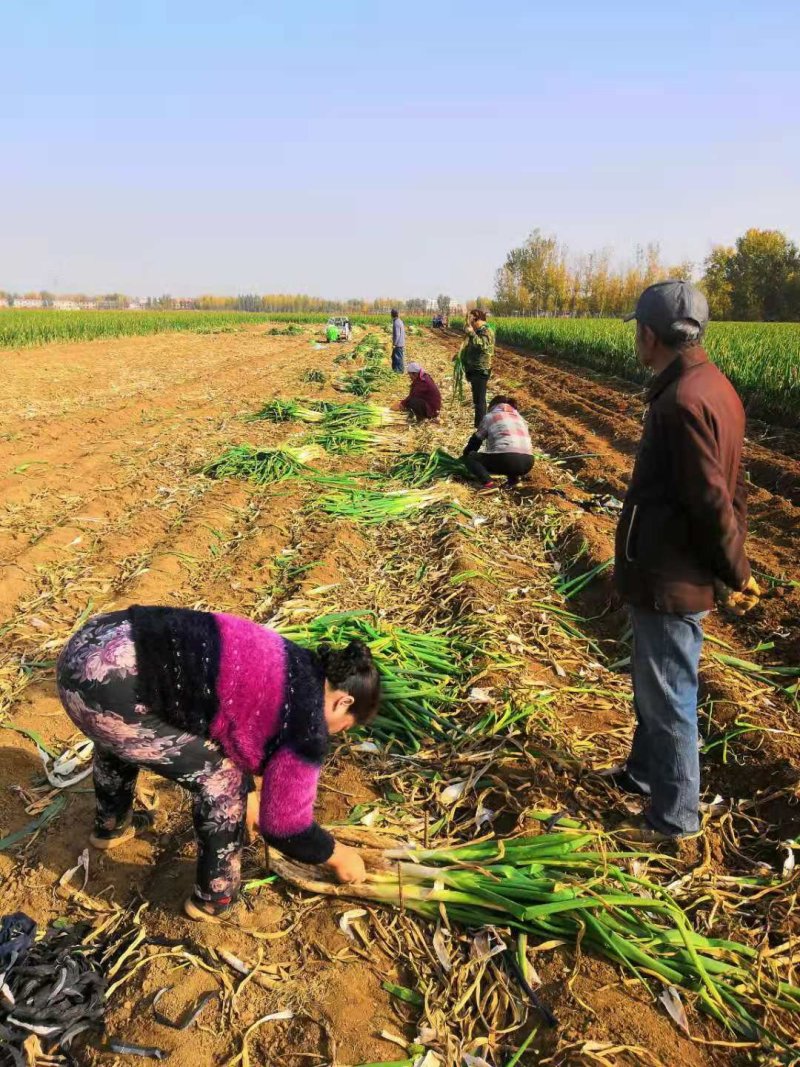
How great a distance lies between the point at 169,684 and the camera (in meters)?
1.93

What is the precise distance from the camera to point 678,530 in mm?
2164

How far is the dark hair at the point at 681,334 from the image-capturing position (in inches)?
84.1

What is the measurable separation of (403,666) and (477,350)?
5830mm

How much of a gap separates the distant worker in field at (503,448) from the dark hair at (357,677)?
182 inches

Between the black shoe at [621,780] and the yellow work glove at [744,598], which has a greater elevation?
the yellow work glove at [744,598]

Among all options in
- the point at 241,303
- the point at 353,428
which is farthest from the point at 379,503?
the point at 241,303

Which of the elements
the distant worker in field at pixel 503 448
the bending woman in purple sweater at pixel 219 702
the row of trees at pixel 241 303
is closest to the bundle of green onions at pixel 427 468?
the distant worker in field at pixel 503 448

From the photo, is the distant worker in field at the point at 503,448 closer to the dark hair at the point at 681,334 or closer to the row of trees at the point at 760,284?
the dark hair at the point at 681,334

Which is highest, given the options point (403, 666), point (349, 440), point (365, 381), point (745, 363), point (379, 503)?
point (745, 363)

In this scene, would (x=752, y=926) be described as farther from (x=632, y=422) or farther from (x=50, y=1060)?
(x=632, y=422)

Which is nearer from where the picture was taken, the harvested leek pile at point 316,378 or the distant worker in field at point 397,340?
the distant worker in field at point 397,340

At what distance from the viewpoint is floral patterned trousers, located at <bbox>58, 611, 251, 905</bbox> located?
192cm

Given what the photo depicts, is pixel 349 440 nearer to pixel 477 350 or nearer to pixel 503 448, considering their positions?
pixel 477 350

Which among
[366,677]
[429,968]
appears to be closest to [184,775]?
[366,677]
